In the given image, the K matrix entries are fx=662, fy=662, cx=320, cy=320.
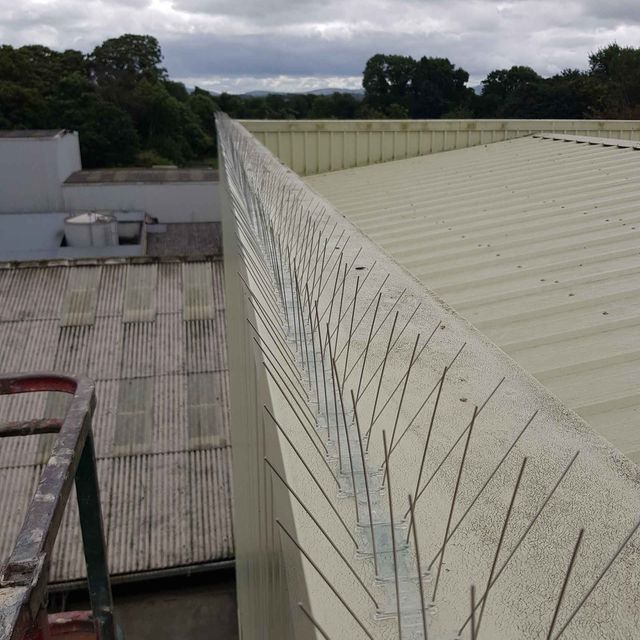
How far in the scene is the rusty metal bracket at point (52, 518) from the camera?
147 centimetres

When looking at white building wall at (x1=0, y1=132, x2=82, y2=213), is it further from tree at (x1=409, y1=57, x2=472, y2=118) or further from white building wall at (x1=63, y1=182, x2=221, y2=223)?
tree at (x1=409, y1=57, x2=472, y2=118)

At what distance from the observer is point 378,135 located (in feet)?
32.1

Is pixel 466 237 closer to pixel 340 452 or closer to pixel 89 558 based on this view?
pixel 89 558

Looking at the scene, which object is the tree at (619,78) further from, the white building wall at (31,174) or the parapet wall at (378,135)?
the white building wall at (31,174)

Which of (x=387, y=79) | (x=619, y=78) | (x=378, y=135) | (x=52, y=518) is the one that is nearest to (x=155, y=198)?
(x=378, y=135)

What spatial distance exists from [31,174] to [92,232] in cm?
687

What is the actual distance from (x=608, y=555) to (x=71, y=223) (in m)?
22.9

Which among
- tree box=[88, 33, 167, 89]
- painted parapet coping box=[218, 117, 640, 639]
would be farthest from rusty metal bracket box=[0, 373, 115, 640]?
tree box=[88, 33, 167, 89]

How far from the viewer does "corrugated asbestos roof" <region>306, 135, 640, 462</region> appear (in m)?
2.60

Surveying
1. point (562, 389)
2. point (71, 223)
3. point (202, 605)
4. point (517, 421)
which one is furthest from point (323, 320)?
point (71, 223)

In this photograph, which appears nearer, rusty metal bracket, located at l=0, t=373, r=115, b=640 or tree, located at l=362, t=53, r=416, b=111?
rusty metal bracket, located at l=0, t=373, r=115, b=640

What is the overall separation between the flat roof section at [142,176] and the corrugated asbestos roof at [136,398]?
15.3 m

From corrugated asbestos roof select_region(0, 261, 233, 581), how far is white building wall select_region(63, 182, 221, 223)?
1438 centimetres

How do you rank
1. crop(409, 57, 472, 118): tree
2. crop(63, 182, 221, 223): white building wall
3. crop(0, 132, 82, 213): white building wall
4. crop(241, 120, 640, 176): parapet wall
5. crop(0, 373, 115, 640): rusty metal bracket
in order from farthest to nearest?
crop(409, 57, 472, 118): tree, crop(63, 182, 221, 223): white building wall, crop(0, 132, 82, 213): white building wall, crop(241, 120, 640, 176): parapet wall, crop(0, 373, 115, 640): rusty metal bracket
